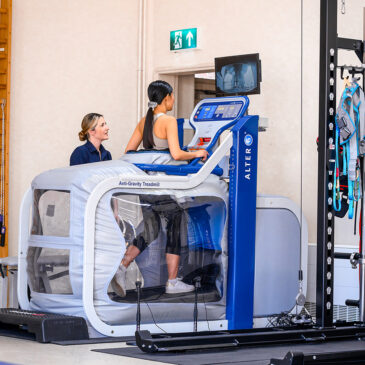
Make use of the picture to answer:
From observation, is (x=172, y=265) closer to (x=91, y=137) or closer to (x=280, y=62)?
(x=91, y=137)

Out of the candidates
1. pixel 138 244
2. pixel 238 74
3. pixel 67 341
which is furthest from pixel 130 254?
pixel 238 74

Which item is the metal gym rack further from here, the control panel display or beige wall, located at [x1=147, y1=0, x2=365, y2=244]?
beige wall, located at [x1=147, y1=0, x2=365, y2=244]

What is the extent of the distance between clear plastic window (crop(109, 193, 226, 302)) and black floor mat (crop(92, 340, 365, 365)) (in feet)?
2.44

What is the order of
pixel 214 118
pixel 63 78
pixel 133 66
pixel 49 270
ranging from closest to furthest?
pixel 49 270
pixel 214 118
pixel 63 78
pixel 133 66

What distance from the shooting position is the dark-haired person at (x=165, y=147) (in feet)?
20.1

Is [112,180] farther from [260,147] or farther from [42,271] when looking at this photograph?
A: [260,147]

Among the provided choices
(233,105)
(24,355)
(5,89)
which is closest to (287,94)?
(233,105)

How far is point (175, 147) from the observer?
6.50m

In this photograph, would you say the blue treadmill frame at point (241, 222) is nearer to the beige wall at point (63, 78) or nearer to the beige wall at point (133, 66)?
the beige wall at point (133, 66)

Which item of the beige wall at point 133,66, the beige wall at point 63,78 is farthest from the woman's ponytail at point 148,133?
the beige wall at point 63,78

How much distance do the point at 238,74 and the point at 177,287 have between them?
110 inches

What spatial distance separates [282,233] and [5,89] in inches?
127

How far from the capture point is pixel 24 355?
5.21m

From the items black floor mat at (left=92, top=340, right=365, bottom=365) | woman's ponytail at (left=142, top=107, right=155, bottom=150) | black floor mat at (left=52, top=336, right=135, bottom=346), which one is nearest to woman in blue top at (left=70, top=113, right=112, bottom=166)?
woman's ponytail at (left=142, top=107, right=155, bottom=150)
